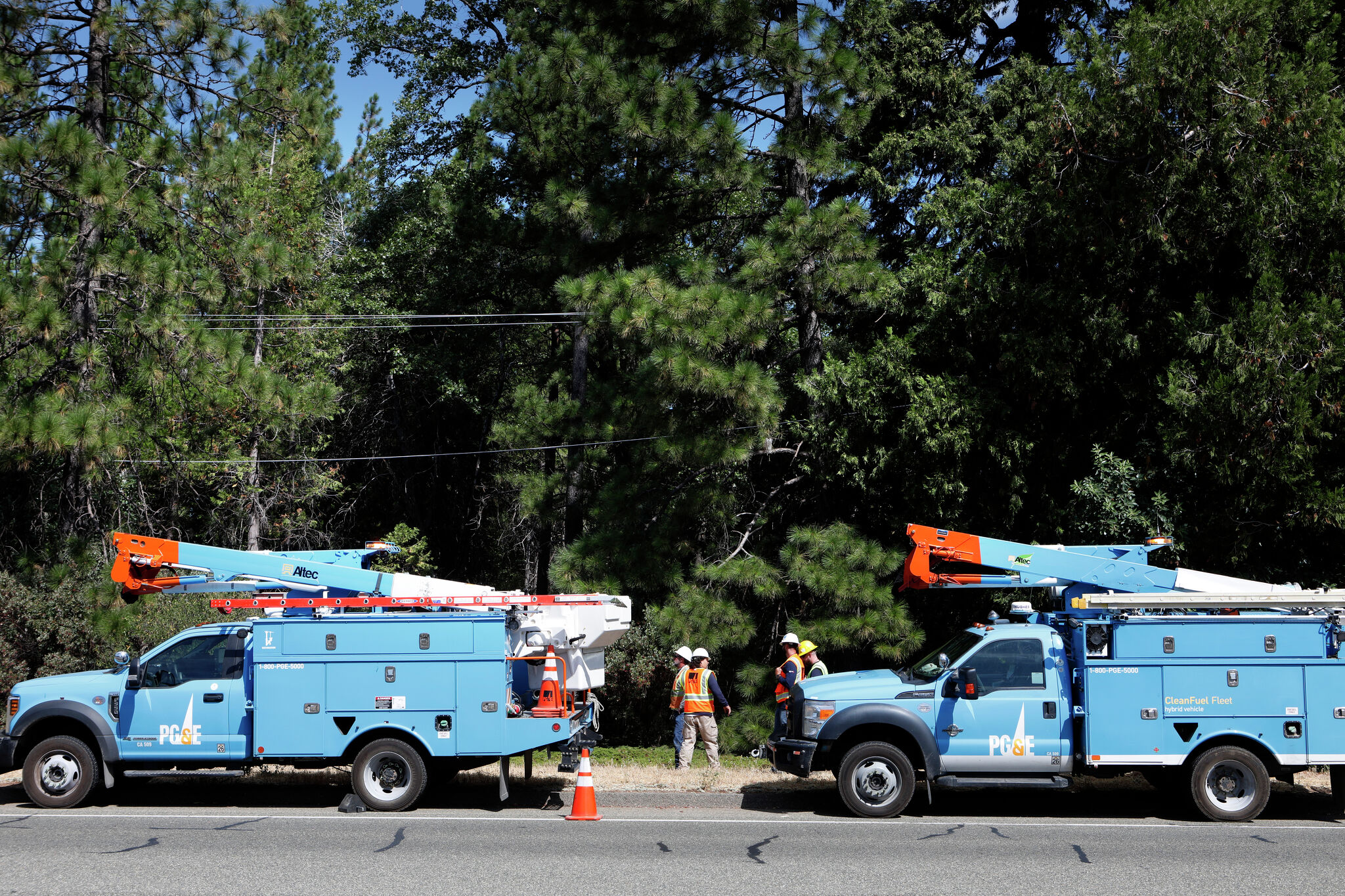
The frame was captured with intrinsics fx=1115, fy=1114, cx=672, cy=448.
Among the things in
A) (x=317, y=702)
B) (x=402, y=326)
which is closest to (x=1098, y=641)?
(x=317, y=702)

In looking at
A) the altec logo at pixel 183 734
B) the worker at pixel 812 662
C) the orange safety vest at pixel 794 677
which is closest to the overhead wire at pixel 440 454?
the worker at pixel 812 662

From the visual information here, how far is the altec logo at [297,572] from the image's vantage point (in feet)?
40.2

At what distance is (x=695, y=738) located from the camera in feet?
47.4

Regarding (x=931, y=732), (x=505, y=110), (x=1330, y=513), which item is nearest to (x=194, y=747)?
(x=931, y=732)

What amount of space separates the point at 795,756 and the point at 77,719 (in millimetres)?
7412

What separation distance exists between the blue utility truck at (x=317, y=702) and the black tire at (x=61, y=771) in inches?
0.5

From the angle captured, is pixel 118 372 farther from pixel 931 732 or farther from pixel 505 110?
pixel 931 732

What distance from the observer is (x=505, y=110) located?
23719 millimetres

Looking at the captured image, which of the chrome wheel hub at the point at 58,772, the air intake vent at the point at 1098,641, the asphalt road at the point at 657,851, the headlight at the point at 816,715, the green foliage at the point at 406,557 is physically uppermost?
the green foliage at the point at 406,557

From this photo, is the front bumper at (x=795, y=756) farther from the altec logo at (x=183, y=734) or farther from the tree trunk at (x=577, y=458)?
the tree trunk at (x=577, y=458)

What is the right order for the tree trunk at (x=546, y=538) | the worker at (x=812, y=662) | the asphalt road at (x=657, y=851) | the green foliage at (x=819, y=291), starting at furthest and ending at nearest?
the tree trunk at (x=546, y=538)
the green foliage at (x=819, y=291)
the worker at (x=812, y=662)
the asphalt road at (x=657, y=851)

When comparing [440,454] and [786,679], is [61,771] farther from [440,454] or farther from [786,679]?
[440,454]

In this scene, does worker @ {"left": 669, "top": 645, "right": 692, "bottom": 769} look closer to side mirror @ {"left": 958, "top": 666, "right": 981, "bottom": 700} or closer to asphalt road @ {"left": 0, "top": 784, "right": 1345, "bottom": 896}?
asphalt road @ {"left": 0, "top": 784, "right": 1345, "bottom": 896}

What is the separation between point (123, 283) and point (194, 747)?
839cm
